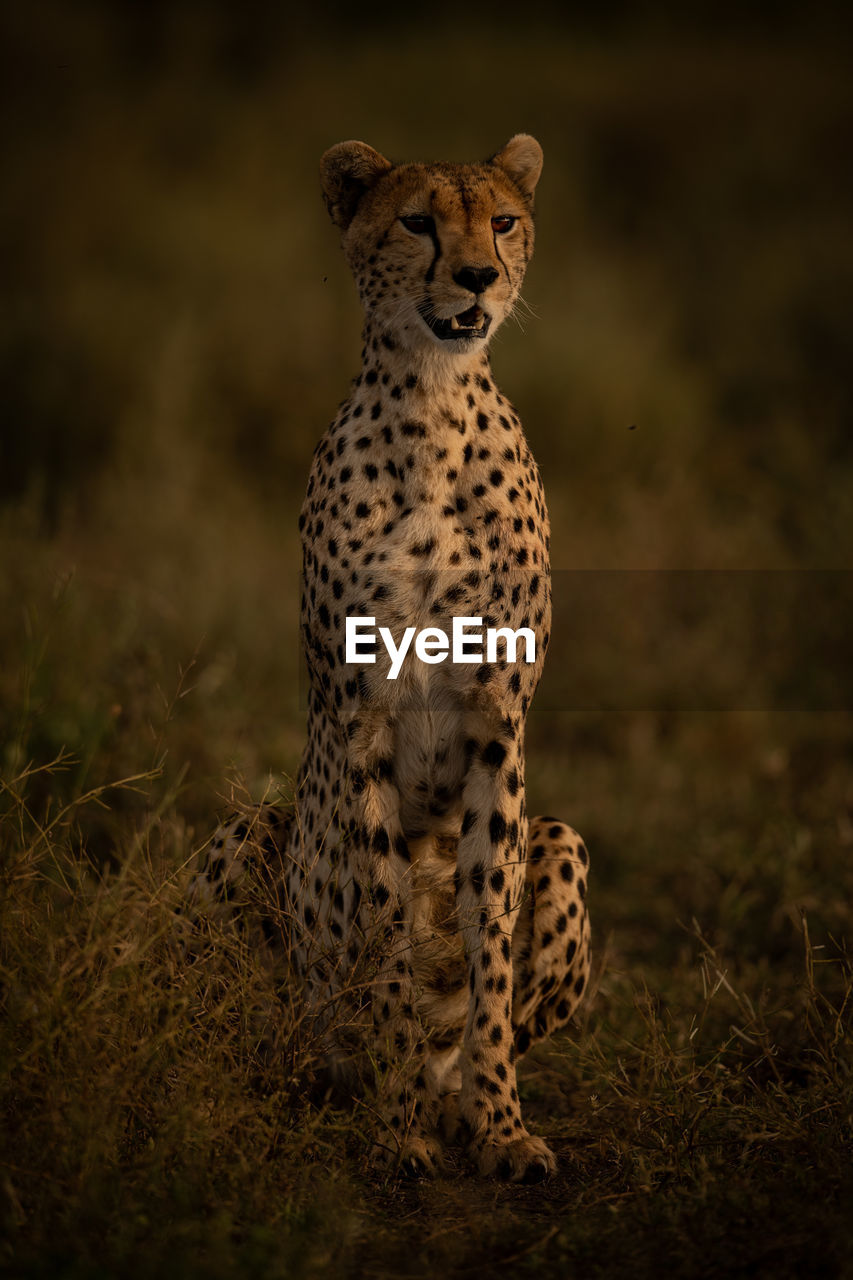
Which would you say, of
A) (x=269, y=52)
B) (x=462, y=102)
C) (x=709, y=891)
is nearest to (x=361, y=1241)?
(x=709, y=891)

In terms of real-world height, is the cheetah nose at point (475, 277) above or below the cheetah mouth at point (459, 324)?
above

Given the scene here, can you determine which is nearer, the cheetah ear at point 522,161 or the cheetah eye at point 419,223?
the cheetah eye at point 419,223

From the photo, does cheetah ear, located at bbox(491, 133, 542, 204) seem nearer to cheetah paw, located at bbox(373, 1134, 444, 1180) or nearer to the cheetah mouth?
the cheetah mouth

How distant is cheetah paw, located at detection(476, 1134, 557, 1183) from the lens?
242 cm

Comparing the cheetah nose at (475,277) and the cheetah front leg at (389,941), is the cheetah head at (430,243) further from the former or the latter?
the cheetah front leg at (389,941)

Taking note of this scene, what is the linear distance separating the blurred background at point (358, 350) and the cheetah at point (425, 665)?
277 mm

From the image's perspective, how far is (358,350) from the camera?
302 inches

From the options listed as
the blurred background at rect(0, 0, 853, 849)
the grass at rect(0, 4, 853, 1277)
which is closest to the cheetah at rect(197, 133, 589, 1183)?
the grass at rect(0, 4, 853, 1277)

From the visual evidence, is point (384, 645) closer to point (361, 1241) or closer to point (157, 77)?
point (361, 1241)

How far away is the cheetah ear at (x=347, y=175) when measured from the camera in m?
2.69

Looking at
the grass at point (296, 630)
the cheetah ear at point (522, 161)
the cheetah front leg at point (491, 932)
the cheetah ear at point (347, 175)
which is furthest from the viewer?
the cheetah ear at point (522, 161)

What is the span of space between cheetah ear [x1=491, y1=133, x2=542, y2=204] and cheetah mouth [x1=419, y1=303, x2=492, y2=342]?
0.39 m

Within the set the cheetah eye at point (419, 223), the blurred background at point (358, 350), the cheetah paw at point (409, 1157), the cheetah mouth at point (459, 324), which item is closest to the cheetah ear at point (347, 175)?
the cheetah eye at point (419, 223)

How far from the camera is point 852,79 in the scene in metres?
12.4
